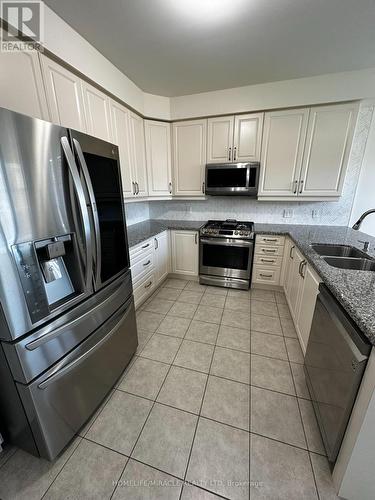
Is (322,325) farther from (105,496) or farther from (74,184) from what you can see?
(74,184)

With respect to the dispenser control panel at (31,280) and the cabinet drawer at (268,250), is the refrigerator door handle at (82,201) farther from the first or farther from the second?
the cabinet drawer at (268,250)

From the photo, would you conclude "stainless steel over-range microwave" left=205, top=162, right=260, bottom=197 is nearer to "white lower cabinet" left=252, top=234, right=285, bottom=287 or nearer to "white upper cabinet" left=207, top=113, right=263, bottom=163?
"white upper cabinet" left=207, top=113, right=263, bottom=163

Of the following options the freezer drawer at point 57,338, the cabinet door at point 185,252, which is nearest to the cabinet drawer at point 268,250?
the cabinet door at point 185,252

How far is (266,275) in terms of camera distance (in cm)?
286

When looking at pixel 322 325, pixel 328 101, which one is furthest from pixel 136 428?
pixel 328 101

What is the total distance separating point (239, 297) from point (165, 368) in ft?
4.76

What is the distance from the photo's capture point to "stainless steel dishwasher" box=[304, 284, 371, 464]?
903 mm

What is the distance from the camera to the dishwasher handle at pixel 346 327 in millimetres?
861

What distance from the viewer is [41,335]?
0.94 meters

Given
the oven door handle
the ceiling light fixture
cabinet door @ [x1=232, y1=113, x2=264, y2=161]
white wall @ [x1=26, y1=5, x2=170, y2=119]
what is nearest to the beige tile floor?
the oven door handle

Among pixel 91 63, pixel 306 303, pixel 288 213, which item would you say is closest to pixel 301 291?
pixel 306 303

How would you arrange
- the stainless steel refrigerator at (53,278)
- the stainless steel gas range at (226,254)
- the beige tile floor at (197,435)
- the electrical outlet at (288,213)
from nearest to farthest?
the stainless steel refrigerator at (53,278), the beige tile floor at (197,435), the stainless steel gas range at (226,254), the electrical outlet at (288,213)

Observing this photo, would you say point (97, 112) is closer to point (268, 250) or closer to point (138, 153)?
point (138, 153)

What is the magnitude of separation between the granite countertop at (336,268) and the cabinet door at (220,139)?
1.00 m
